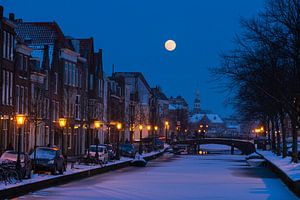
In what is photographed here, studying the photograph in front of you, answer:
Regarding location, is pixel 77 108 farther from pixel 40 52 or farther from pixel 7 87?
pixel 7 87

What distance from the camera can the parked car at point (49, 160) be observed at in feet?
127

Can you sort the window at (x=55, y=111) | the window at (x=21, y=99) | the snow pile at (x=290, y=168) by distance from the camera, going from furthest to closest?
the window at (x=55, y=111), the window at (x=21, y=99), the snow pile at (x=290, y=168)

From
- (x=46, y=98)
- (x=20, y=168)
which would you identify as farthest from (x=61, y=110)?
(x=20, y=168)

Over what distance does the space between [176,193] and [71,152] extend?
43.6 meters

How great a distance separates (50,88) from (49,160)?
29809 millimetres

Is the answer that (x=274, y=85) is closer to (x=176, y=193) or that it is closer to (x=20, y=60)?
(x=176, y=193)

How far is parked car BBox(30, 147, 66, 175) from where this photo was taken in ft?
127

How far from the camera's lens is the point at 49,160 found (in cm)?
3881

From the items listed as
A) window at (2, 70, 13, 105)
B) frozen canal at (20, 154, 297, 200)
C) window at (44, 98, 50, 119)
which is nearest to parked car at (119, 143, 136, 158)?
window at (44, 98, 50, 119)

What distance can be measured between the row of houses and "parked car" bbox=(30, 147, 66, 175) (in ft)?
23.9

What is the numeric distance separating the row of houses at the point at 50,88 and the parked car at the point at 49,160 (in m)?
7.27

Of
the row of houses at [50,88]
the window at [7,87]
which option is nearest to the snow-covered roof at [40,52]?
the row of houses at [50,88]

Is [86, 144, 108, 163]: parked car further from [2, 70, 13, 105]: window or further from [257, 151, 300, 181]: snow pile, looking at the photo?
[257, 151, 300, 181]: snow pile

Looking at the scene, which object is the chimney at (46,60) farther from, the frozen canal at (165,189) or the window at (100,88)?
the frozen canal at (165,189)
